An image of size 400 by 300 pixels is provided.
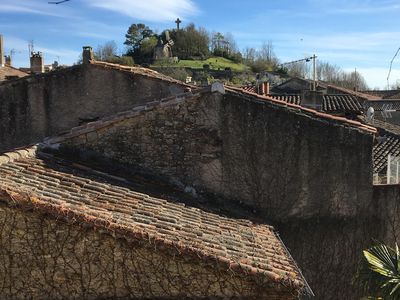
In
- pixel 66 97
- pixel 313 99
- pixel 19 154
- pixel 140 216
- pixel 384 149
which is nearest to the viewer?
pixel 140 216

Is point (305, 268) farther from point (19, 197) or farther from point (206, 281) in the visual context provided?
point (19, 197)

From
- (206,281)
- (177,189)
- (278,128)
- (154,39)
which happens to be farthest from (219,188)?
(154,39)

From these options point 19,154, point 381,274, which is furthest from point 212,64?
point 381,274

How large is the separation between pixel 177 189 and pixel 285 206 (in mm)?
2166

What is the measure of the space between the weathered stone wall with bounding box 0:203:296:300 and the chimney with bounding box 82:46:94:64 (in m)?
6.68

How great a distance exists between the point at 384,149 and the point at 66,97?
37.4 feet

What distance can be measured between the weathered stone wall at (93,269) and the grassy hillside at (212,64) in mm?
65066

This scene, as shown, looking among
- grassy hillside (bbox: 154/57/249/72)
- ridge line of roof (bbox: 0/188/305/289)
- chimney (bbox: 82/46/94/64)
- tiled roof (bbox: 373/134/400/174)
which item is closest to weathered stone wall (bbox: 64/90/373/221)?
chimney (bbox: 82/46/94/64)

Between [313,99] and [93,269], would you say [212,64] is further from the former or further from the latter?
[93,269]

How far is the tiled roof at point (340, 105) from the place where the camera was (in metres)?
24.6

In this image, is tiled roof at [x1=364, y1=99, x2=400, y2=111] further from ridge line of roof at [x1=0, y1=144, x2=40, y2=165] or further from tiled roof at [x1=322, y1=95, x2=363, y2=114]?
ridge line of roof at [x1=0, y1=144, x2=40, y2=165]

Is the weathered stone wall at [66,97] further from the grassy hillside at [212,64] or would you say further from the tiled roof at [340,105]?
the grassy hillside at [212,64]

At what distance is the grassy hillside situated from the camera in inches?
2842

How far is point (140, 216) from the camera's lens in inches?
280
